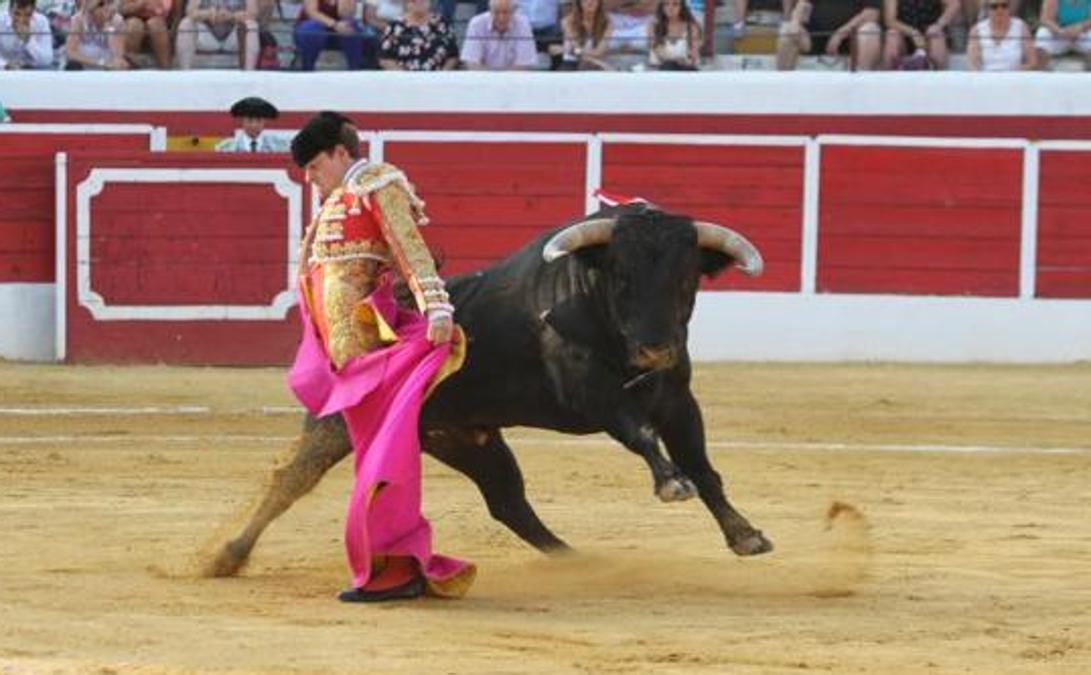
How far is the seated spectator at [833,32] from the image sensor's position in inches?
561

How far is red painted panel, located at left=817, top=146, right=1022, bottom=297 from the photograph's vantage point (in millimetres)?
13973

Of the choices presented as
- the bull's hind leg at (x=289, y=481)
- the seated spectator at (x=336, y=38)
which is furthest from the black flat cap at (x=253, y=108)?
the bull's hind leg at (x=289, y=481)

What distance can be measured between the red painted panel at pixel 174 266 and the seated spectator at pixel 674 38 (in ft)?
6.69

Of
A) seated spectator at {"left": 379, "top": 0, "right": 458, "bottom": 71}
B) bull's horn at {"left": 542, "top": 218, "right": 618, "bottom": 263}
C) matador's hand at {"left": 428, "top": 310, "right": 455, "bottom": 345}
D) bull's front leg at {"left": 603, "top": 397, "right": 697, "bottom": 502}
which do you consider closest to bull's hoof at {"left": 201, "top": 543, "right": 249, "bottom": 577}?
matador's hand at {"left": 428, "top": 310, "right": 455, "bottom": 345}

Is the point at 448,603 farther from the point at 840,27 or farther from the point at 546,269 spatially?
the point at 840,27

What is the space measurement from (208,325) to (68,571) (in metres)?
6.55

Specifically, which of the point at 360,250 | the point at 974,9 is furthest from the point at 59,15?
the point at 360,250

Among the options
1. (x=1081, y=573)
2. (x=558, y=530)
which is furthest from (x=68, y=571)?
(x=1081, y=573)

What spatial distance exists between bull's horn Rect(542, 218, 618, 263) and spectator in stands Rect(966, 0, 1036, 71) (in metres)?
7.70

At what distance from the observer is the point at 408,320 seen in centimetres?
691

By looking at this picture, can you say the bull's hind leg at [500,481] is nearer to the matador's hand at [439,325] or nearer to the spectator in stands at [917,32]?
the matador's hand at [439,325]

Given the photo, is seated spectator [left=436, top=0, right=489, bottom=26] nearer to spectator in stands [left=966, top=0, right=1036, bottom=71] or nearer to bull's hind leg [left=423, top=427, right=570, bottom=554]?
spectator in stands [left=966, top=0, right=1036, bottom=71]

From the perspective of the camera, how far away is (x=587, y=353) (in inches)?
274

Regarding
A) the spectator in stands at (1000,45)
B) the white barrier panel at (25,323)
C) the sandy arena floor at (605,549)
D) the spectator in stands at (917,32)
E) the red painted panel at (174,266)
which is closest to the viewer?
the sandy arena floor at (605,549)
